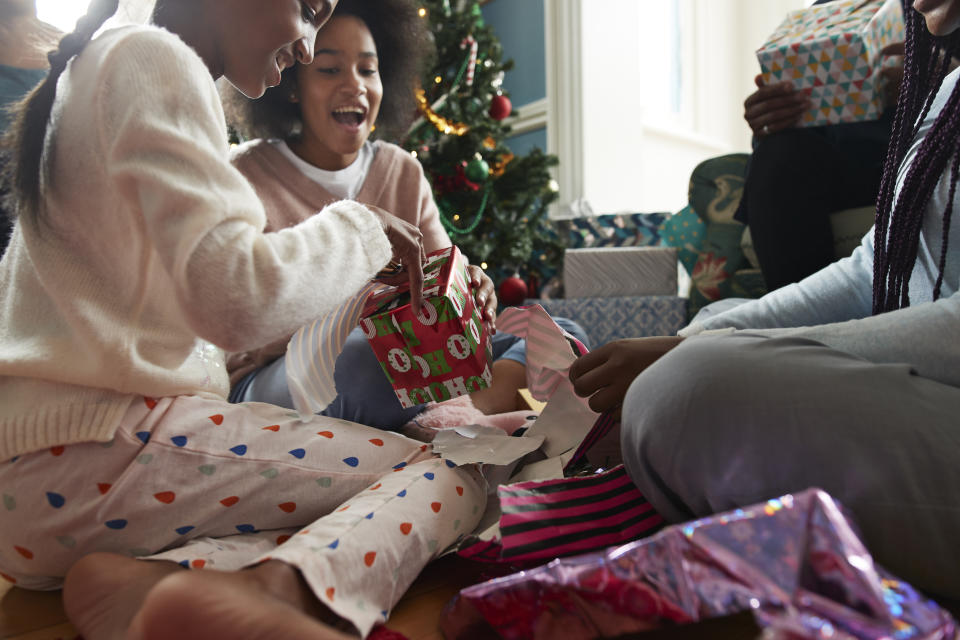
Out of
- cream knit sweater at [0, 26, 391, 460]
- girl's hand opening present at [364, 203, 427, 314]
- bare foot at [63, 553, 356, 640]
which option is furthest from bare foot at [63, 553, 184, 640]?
girl's hand opening present at [364, 203, 427, 314]

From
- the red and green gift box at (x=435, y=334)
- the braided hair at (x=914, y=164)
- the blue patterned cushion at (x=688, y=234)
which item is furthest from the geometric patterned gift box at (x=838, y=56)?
the red and green gift box at (x=435, y=334)

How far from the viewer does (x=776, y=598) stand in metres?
0.33

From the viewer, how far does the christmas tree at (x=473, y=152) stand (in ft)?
6.95

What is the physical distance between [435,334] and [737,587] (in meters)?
0.47

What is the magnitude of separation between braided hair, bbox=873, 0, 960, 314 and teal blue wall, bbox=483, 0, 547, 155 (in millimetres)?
2166

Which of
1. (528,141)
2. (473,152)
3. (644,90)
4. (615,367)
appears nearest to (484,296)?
(615,367)

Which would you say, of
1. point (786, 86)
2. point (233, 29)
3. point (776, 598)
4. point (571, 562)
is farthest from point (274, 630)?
point (786, 86)

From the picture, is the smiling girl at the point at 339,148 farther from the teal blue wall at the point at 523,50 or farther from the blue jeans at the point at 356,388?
the teal blue wall at the point at 523,50

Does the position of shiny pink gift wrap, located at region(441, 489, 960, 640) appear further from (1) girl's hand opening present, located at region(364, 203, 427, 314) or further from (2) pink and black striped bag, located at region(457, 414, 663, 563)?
(1) girl's hand opening present, located at region(364, 203, 427, 314)

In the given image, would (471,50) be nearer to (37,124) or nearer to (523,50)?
(523,50)

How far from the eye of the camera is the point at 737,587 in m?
0.35

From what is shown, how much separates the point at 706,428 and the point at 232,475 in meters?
0.43

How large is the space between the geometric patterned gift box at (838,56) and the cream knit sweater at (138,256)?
887 mm

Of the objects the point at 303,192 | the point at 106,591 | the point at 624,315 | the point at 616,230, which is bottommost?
the point at 624,315
